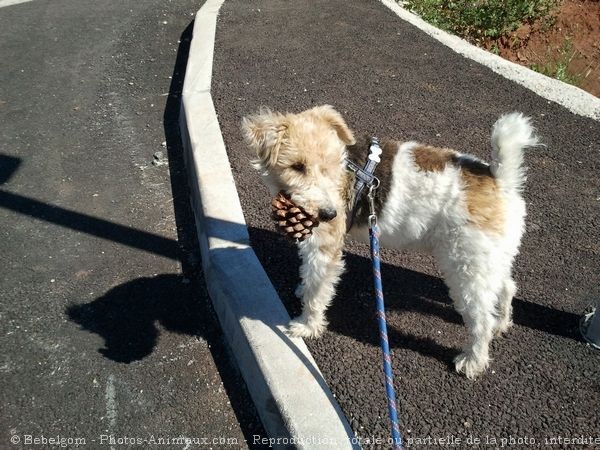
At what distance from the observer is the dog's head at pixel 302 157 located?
304 cm

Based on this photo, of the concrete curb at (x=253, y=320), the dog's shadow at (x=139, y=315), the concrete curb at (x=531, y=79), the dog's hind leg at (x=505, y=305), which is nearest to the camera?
the concrete curb at (x=253, y=320)

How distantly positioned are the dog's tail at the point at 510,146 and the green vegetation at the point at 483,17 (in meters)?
6.95

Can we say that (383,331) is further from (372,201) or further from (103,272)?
(103,272)

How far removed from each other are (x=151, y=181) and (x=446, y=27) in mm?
6505

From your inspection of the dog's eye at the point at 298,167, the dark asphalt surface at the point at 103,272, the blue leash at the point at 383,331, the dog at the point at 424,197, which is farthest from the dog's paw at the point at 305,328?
the dog's eye at the point at 298,167

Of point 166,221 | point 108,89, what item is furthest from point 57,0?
point 166,221

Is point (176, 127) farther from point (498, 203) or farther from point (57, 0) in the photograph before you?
point (57, 0)

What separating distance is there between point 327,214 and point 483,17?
8.01 metres

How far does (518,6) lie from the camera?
9180 mm

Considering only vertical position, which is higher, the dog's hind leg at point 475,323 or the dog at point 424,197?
the dog at point 424,197

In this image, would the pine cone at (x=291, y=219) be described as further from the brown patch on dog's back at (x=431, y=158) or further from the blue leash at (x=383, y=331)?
the brown patch on dog's back at (x=431, y=158)

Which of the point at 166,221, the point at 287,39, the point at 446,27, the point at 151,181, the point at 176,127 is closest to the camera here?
the point at 166,221

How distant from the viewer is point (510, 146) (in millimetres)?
2900

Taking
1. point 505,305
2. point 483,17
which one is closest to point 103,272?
point 505,305
